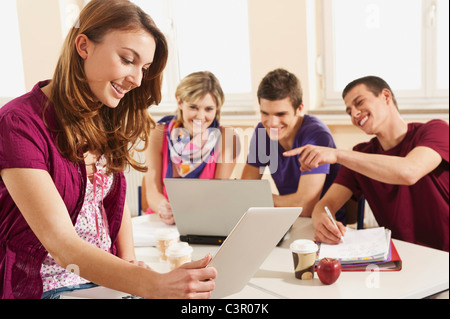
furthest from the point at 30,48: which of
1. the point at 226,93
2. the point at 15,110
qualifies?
the point at 226,93

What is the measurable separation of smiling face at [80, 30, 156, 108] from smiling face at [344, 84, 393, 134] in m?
0.29

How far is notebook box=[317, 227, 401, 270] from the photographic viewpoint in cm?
68

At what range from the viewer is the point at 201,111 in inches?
31.4

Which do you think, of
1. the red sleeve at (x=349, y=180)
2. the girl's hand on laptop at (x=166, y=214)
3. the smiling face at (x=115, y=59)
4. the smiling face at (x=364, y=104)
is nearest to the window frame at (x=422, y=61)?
the smiling face at (x=364, y=104)

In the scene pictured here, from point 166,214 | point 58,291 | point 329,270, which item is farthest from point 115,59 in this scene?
point 166,214

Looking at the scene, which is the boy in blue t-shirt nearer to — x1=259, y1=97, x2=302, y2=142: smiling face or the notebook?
x1=259, y1=97, x2=302, y2=142: smiling face

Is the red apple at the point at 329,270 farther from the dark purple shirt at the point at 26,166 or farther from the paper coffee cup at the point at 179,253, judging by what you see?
the dark purple shirt at the point at 26,166

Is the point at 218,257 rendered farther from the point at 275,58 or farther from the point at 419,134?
the point at 419,134

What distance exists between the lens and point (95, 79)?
16.0 inches

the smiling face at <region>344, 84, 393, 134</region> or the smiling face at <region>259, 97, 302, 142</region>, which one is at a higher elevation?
the smiling face at <region>344, 84, 393, 134</region>

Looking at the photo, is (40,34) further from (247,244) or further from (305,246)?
(305,246)

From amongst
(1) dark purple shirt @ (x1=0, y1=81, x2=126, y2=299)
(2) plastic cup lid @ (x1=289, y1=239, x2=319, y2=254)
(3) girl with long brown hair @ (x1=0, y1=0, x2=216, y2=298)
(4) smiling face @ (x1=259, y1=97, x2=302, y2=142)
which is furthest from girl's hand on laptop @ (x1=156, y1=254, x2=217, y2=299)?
(4) smiling face @ (x1=259, y1=97, x2=302, y2=142)

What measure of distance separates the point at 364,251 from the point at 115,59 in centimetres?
49
